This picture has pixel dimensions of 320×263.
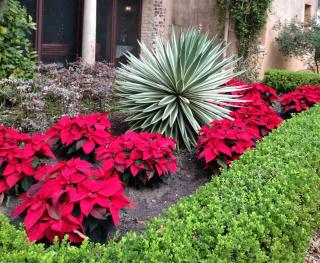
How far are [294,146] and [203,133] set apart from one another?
110cm

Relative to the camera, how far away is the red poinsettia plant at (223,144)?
4.46 meters

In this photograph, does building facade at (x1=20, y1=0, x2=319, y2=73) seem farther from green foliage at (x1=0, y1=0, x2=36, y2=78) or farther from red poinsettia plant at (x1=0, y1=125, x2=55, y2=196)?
red poinsettia plant at (x1=0, y1=125, x2=55, y2=196)

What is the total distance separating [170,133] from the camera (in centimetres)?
522

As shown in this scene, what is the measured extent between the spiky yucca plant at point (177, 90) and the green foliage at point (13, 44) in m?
1.77

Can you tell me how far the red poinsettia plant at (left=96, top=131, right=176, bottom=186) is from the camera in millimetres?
3922

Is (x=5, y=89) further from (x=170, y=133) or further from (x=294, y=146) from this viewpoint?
(x=294, y=146)

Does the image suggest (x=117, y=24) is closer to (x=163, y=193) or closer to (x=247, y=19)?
(x=247, y=19)

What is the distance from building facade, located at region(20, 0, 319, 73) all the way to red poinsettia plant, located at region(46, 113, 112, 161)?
4926mm

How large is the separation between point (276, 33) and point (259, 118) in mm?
8501

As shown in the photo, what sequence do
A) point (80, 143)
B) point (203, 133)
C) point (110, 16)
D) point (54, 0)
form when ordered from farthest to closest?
point (110, 16), point (54, 0), point (203, 133), point (80, 143)

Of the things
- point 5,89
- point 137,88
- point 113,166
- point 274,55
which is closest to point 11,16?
point 5,89

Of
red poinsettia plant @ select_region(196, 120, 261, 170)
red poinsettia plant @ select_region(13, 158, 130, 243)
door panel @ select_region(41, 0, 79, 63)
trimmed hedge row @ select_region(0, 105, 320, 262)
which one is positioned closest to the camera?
trimmed hedge row @ select_region(0, 105, 320, 262)

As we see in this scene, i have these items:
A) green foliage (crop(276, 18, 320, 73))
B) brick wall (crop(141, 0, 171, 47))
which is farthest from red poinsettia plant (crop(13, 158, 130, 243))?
green foliage (crop(276, 18, 320, 73))

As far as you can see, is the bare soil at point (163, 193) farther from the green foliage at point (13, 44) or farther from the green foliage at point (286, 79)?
the green foliage at point (286, 79)
